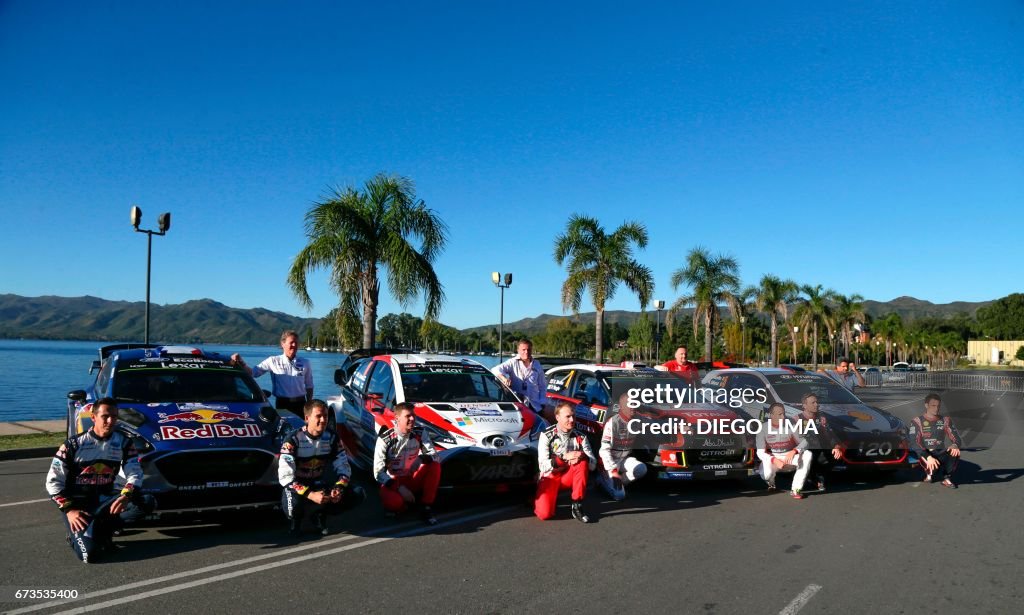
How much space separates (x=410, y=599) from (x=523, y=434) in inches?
124

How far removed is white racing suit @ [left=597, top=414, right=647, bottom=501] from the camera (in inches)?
319

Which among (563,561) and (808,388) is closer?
(563,561)

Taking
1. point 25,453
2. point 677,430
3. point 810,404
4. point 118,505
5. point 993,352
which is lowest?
point 25,453

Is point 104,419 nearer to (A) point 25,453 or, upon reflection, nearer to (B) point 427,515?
(B) point 427,515

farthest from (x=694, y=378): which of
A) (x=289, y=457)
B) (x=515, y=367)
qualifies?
(x=289, y=457)

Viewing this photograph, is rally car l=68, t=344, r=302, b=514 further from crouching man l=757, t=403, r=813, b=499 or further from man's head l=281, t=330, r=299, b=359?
crouching man l=757, t=403, r=813, b=499

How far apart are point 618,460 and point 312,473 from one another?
3.70 m

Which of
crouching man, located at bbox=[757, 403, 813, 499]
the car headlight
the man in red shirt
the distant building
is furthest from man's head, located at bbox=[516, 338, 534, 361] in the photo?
the distant building

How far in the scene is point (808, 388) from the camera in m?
9.90

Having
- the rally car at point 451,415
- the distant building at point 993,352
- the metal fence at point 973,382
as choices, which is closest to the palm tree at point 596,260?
the metal fence at point 973,382

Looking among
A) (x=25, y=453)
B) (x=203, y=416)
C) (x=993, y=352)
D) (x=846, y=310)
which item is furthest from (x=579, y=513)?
(x=993, y=352)

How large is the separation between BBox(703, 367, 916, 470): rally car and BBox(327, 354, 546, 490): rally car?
3.50 meters

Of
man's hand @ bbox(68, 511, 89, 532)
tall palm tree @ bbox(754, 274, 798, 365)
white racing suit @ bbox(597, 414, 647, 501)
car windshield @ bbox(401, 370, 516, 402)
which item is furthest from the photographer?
tall palm tree @ bbox(754, 274, 798, 365)

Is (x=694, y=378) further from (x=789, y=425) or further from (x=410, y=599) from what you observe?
(x=410, y=599)
